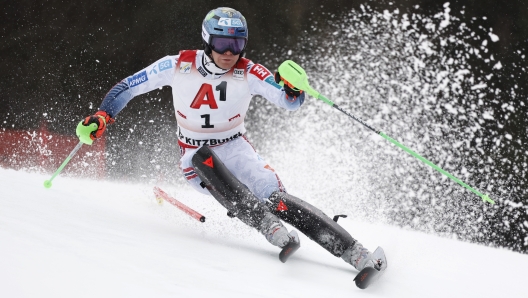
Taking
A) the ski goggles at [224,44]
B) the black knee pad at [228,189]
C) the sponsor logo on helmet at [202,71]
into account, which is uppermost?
the ski goggles at [224,44]

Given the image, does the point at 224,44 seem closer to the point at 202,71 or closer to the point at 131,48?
the point at 202,71

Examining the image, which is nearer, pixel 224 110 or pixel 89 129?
pixel 89 129

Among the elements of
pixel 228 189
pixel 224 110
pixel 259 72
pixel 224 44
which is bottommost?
pixel 228 189

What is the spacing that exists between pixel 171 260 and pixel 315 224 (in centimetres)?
98

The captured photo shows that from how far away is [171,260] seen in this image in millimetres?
2498

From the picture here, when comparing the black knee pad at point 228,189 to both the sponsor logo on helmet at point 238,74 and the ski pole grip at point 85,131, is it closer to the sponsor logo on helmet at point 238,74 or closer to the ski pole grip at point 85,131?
the sponsor logo on helmet at point 238,74

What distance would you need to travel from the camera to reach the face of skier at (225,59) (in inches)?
140

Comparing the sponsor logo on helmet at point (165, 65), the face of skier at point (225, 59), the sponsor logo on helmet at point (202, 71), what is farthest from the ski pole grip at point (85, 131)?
the face of skier at point (225, 59)

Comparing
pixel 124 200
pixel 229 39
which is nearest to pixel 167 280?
pixel 229 39

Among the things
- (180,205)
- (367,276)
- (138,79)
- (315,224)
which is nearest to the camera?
(367,276)

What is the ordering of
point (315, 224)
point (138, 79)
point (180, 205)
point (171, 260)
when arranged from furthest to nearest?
point (180, 205), point (138, 79), point (315, 224), point (171, 260)

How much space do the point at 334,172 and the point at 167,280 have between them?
4843 millimetres

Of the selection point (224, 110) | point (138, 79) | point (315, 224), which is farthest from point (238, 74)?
point (315, 224)

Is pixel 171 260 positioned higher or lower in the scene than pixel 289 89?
lower
